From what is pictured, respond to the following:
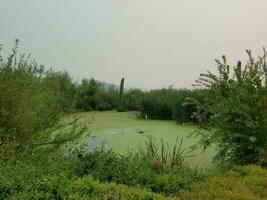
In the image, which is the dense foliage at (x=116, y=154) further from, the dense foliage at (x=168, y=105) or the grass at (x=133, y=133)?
the dense foliage at (x=168, y=105)

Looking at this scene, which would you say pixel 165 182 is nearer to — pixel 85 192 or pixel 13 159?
pixel 85 192

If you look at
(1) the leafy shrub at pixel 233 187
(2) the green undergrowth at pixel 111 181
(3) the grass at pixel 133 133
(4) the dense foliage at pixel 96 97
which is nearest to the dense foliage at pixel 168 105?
(3) the grass at pixel 133 133

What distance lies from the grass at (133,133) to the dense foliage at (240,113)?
594mm

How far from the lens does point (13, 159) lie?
653 cm

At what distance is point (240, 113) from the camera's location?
884 centimetres

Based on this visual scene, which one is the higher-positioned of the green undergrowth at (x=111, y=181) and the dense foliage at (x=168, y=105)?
the dense foliage at (x=168, y=105)

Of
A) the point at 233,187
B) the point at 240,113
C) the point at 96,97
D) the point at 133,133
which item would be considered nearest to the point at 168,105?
the point at 133,133

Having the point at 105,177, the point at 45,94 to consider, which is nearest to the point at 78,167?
the point at 105,177

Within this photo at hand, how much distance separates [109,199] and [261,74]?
5208mm

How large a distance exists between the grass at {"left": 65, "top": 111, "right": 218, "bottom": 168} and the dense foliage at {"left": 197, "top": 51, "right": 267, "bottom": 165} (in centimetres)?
59

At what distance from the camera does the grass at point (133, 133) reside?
33.6ft

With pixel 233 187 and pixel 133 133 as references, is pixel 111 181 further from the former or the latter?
pixel 133 133

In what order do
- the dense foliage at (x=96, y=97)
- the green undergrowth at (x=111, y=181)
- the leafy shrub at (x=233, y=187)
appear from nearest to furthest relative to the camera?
the green undergrowth at (x=111, y=181), the leafy shrub at (x=233, y=187), the dense foliage at (x=96, y=97)

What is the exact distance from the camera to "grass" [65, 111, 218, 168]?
10.2m
